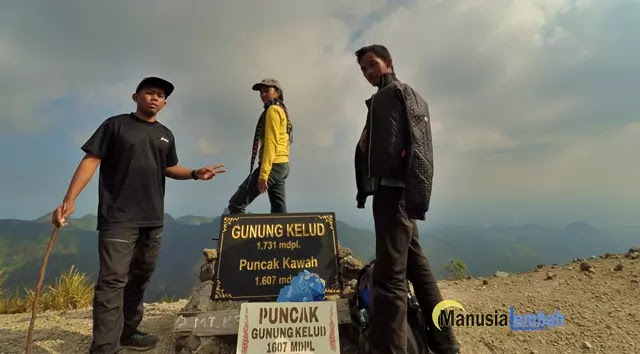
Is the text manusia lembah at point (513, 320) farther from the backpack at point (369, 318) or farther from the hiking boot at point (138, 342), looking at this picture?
the hiking boot at point (138, 342)

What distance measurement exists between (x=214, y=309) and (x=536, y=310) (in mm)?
4247

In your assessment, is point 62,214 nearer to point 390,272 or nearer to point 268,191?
point 268,191

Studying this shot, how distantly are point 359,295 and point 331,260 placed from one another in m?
0.90

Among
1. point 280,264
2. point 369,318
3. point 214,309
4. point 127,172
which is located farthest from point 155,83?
point 369,318

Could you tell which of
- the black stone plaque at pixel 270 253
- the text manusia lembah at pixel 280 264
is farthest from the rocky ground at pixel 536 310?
the text manusia lembah at pixel 280 264

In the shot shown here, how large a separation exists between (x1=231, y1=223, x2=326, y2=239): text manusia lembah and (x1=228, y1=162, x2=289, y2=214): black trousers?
0.69 meters

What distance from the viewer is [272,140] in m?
5.02

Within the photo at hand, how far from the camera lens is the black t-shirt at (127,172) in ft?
10.9

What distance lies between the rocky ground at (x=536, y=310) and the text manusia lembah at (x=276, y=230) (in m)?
1.55

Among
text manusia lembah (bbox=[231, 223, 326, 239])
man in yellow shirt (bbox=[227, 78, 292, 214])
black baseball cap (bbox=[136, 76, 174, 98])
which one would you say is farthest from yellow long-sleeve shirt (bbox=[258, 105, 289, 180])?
black baseball cap (bbox=[136, 76, 174, 98])

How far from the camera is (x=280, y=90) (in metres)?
5.33

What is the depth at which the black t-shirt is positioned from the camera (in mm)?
3310

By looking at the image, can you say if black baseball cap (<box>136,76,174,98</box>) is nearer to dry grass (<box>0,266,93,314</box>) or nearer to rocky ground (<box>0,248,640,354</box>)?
rocky ground (<box>0,248,640,354</box>)

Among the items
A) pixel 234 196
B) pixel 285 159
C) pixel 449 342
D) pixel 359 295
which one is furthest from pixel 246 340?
pixel 285 159
